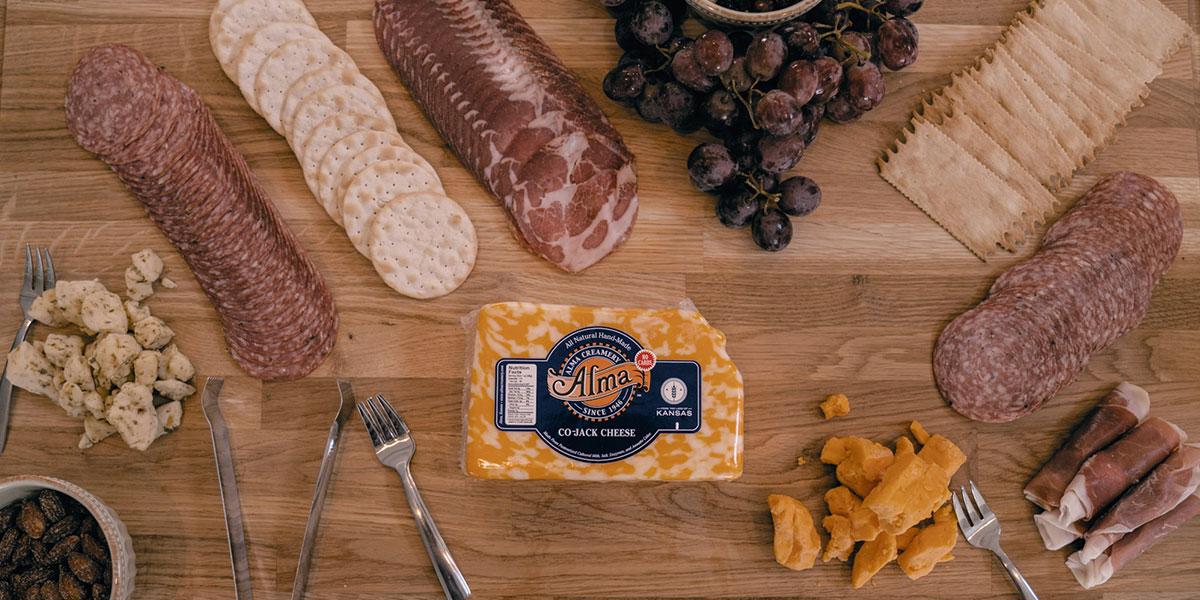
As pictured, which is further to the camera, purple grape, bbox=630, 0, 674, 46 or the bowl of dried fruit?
purple grape, bbox=630, 0, 674, 46

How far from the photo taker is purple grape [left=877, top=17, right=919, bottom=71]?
5.09ft

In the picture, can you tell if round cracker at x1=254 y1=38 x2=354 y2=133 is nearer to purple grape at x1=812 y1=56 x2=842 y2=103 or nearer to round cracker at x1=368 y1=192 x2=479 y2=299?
round cracker at x1=368 y1=192 x2=479 y2=299

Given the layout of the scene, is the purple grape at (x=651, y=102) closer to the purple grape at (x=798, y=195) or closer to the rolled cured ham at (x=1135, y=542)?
the purple grape at (x=798, y=195)

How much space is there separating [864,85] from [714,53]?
300mm

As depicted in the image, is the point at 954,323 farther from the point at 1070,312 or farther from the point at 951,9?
the point at 951,9

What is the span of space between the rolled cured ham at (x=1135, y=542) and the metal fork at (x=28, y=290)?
2.06 metres

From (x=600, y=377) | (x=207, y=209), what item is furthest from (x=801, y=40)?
(x=207, y=209)

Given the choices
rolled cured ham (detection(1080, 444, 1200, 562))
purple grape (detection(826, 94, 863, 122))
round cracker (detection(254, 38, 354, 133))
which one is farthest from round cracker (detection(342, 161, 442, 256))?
rolled cured ham (detection(1080, 444, 1200, 562))

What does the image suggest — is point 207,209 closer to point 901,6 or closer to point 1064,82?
point 901,6

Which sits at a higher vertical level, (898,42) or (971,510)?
(898,42)

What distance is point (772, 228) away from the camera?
5.05 ft

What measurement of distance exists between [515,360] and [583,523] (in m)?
0.35

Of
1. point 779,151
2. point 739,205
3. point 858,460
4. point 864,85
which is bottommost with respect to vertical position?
point 858,460

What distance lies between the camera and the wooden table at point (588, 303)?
61.9 inches
